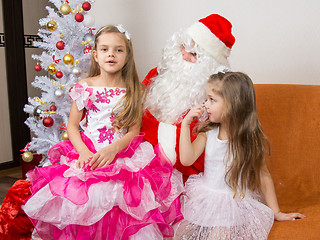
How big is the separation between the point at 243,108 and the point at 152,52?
158 centimetres

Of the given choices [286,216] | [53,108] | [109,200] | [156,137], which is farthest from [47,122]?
[286,216]

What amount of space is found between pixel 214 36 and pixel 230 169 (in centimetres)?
74

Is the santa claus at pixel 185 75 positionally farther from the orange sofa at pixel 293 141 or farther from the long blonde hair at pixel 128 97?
the orange sofa at pixel 293 141

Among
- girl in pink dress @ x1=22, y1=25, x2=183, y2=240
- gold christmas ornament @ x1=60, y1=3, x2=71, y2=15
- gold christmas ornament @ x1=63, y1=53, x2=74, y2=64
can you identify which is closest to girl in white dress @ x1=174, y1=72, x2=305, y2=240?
girl in pink dress @ x1=22, y1=25, x2=183, y2=240

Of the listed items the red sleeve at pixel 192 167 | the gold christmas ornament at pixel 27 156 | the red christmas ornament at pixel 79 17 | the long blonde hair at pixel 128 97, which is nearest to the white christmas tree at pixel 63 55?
the red christmas ornament at pixel 79 17

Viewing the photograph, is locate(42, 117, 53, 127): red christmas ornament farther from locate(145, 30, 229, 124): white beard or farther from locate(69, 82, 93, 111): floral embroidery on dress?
locate(145, 30, 229, 124): white beard

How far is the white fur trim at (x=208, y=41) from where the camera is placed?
5.90 ft

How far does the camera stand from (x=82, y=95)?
1.71m

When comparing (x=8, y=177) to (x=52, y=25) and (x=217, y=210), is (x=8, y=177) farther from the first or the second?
(x=217, y=210)

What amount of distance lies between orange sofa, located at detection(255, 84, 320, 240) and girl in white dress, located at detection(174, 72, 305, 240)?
0.82 ft

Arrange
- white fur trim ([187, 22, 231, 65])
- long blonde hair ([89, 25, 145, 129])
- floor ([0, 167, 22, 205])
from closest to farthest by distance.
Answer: long blonde hair ([89, 25, 145, 129]) < white fur trim ([187, 22, 231, 65]) < floor ([0, 167, 22, 205])

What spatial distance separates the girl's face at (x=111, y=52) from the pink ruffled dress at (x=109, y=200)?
465 millimetres

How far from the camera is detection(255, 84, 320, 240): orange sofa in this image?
1707mm

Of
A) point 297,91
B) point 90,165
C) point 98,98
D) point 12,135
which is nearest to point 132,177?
point 90,165
